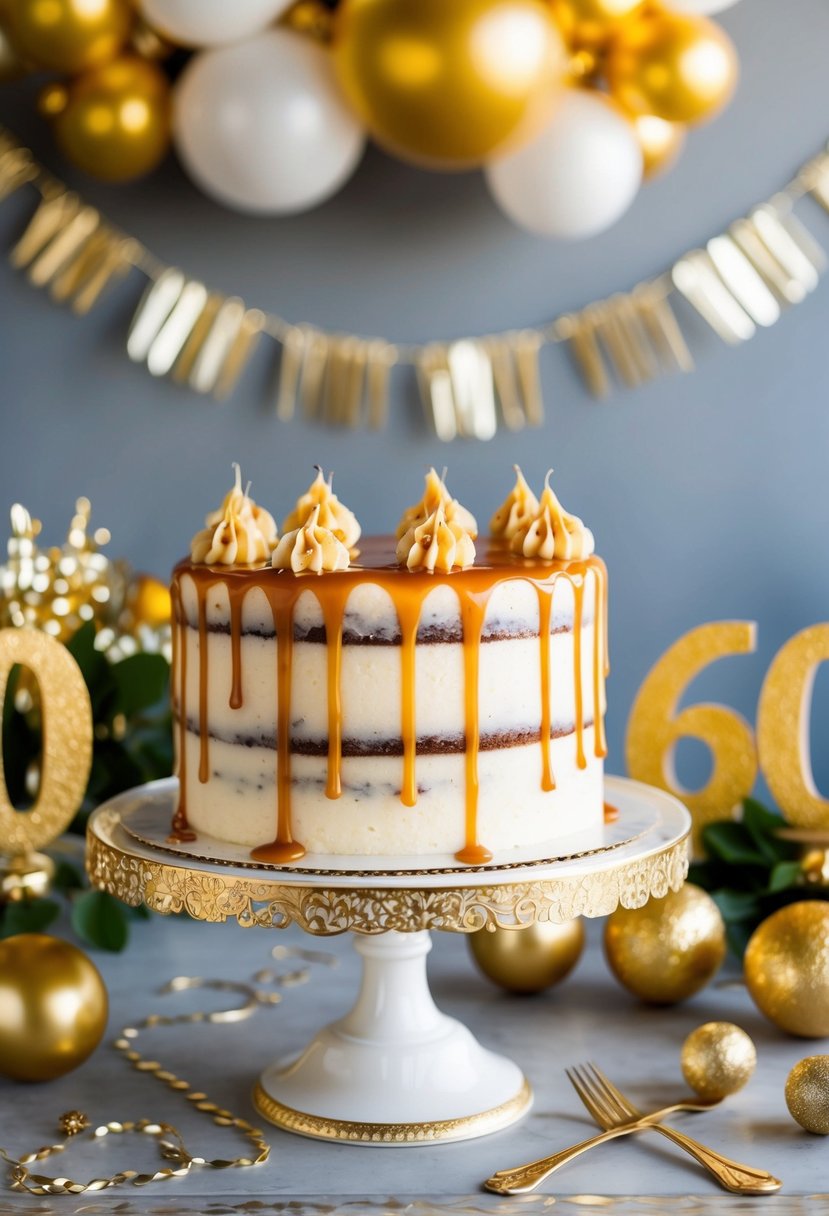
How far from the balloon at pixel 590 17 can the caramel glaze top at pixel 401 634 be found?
3.27 ft

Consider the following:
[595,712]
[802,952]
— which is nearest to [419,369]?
[595,712]

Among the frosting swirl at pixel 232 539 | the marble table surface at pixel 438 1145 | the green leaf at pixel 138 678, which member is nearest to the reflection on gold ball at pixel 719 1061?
the marble table surface at pixel 438 1145

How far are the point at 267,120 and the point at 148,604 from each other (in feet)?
2.49

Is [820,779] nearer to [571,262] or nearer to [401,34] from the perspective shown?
[571,262]

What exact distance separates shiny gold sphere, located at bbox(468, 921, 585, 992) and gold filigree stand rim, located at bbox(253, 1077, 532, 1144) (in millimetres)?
326

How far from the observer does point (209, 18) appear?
1.95 m

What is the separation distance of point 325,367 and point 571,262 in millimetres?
463

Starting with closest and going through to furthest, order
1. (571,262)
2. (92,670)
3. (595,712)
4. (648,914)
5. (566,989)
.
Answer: (595,712), (648,914), (566,989), (92,670), (571,262)

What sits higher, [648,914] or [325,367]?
[325,367]

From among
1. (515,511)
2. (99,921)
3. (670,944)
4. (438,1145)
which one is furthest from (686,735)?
(99,921)

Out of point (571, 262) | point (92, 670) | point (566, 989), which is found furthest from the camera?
point (571, 262)

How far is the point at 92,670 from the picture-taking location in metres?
2.07

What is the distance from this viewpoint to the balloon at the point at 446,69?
1818mm

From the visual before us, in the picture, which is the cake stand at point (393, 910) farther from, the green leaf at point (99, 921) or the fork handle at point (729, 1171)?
the green leaf at point (99, 921)
